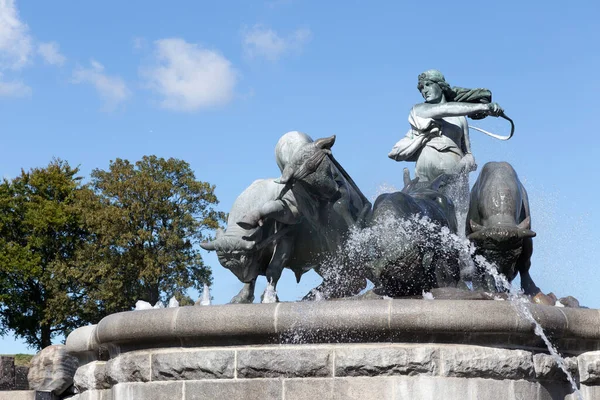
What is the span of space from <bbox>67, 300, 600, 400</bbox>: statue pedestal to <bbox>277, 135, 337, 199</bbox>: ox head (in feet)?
7.10

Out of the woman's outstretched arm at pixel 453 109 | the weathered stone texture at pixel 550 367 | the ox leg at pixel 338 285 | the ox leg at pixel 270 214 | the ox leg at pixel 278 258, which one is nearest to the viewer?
the weathered stone texture at pixel 550 367

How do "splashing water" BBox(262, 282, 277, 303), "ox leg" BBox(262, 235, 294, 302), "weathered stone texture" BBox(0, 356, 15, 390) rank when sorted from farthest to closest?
"weathered stone texture" BBox(0, 356, 15, 390), "ox leg" BBox(262, 235, 294, 302), "splashing water" BBox(262, 282, 277, 303)

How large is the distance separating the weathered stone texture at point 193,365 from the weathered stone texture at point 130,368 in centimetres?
8

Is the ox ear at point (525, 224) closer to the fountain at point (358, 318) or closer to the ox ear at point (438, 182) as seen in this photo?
the fountain at point (358, 318)

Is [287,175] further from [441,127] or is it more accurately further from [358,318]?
[441,127]

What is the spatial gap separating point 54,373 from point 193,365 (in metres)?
3.40

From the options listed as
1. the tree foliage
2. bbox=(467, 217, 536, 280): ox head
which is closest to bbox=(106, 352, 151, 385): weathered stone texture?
bbox=(467, 217, 536, 280): ox head

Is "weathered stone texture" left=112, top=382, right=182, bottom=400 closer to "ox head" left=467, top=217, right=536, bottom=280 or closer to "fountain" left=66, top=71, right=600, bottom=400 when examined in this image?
"fountain" left=66, top=71, right=600, bottom=400

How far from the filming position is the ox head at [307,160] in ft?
28.5

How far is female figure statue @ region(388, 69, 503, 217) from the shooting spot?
10664 mm

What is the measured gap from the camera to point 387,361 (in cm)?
659

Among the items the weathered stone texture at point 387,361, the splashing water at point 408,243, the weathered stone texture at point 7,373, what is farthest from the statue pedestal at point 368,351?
the weathered stone texture at point 7,373

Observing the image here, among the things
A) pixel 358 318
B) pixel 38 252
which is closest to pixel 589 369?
pixel 358 318

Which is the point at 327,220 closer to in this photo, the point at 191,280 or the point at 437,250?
the point at 437,250
